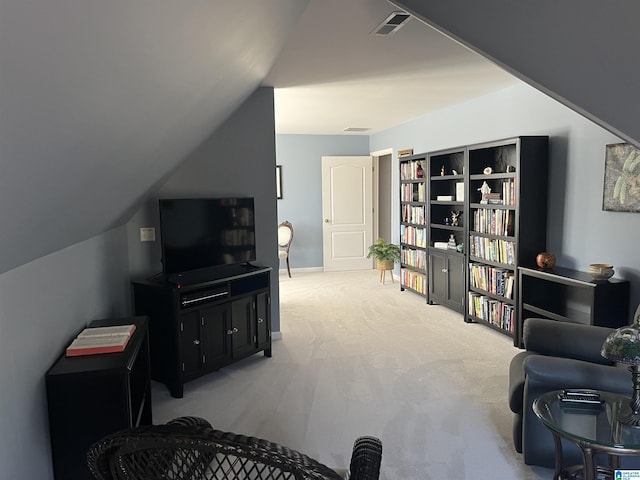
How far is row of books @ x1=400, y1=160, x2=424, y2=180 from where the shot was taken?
6391 mm

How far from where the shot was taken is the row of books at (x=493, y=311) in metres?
4.56

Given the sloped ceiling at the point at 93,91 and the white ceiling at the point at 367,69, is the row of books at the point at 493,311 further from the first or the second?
the sloped ceiling at the point at 93,91

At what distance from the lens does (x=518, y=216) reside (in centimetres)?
436

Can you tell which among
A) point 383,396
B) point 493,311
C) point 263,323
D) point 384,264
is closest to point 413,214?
point 384,264

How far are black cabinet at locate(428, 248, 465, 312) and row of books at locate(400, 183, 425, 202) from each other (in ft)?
2.77

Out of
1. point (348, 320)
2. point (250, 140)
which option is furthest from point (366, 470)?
point (348, 320)

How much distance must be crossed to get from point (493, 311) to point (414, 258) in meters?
1.93

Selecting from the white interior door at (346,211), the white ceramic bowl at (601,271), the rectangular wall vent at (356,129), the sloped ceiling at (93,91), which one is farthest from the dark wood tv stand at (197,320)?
the white interior door at (346,211)

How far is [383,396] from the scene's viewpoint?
331 centimetres

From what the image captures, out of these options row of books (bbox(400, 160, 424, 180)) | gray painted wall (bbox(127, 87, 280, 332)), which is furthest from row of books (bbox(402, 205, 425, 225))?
gray painted wall (bbox(127, 87, 280, 332))

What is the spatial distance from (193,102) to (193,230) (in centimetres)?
163

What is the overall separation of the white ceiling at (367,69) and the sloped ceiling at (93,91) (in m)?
0.53

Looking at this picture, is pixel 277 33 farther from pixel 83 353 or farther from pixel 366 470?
pixel 366 470

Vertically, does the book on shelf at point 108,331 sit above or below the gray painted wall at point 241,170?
below
